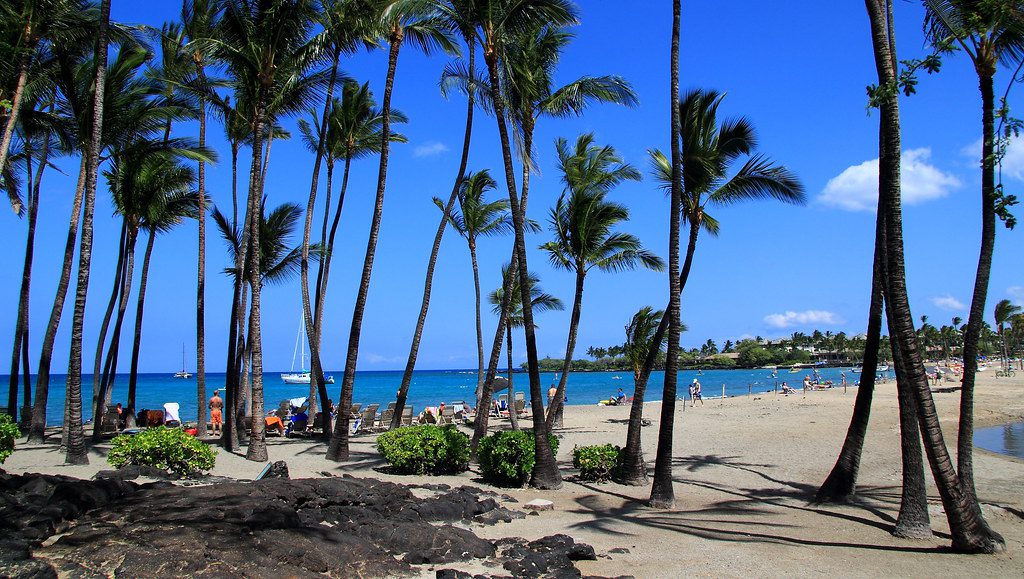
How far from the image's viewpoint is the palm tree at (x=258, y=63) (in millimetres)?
13977

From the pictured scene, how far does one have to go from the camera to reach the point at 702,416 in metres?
29.1

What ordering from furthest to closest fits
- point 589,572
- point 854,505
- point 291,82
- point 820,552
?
point 291,82 → point 854,505 → point 820,552 → point 589,572

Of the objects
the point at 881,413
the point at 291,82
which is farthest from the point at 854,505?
the point at 881,413

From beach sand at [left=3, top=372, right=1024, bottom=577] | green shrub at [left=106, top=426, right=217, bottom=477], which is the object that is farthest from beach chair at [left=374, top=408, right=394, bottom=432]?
green shrub at [left=106, top=426, right=217, bottom=477]

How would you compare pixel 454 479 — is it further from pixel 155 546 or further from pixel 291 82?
pixel 291 82

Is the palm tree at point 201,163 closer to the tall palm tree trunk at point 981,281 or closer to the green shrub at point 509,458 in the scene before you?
the green shrub at point 509,458

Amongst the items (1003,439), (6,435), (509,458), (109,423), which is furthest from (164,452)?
(1003,439)

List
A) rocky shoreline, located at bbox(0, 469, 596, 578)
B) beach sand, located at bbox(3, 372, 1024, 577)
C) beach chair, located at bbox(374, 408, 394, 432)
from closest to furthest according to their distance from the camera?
rocky shoreline, located at bbox(0, 469, 596, 578) < beach sand, located at bbox(3, 372, 1024, 577) < beach chair, located at bbox(374, 408, 394, 432)

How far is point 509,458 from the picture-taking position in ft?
40.7

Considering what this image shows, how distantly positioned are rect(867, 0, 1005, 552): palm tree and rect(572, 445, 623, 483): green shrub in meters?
6.03

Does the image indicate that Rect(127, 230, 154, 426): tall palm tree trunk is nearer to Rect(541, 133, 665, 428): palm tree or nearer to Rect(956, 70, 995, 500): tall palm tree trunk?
Rect(541, 133, 665, 428): palm tree

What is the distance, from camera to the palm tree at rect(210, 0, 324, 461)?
1398 cm

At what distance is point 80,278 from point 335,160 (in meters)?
9.84

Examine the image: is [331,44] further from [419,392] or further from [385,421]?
[419,392]
